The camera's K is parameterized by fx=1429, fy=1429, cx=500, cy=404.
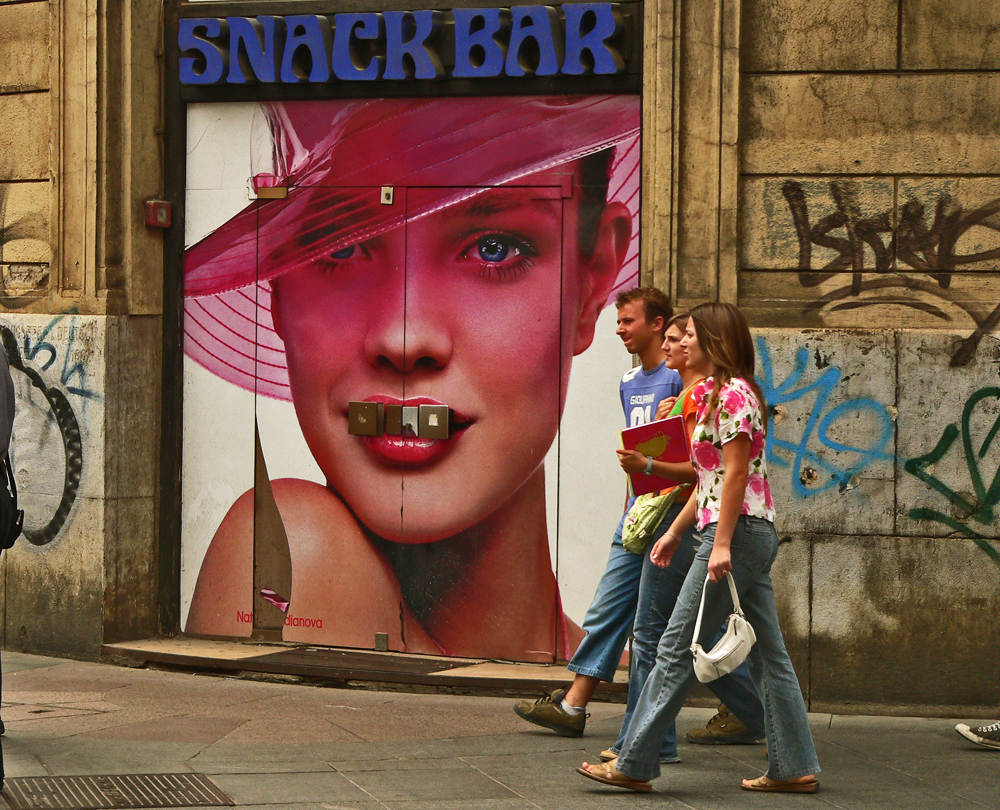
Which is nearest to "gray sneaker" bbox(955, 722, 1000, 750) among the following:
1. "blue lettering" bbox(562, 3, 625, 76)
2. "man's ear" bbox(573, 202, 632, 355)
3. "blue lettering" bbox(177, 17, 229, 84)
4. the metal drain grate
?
"man's ear" bbox(573, 202, 632, 355)

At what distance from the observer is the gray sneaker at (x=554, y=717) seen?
5938mm

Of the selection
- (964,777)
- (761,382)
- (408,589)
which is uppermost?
(761,382)

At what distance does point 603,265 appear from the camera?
719 cm

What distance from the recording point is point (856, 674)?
658 cm

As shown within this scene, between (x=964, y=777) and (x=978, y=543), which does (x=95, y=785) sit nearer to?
(x=964, y=777)

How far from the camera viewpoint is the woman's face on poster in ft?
23.8

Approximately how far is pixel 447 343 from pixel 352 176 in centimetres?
105

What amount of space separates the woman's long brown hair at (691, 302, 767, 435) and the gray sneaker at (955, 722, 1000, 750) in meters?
1.84

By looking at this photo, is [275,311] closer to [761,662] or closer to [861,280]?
[861,280]

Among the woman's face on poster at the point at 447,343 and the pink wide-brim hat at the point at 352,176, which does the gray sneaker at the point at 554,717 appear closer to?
the woman's face on poster at the point at 447,343

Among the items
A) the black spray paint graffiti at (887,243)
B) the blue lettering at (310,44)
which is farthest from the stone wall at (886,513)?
the blue lettering at (310,44)

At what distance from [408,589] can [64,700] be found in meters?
1.83

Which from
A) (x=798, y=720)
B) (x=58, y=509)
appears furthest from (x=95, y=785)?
(x=58, y=509)

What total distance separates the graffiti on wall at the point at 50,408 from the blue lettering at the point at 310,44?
180cm
